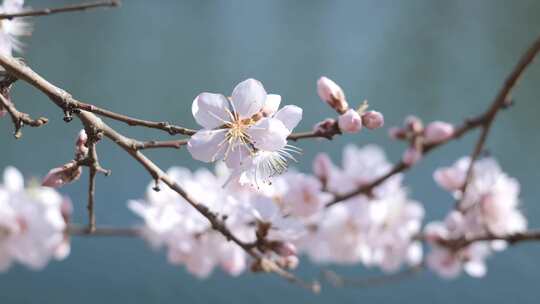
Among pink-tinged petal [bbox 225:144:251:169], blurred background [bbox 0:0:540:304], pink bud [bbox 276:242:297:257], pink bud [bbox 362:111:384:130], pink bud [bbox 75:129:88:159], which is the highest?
blurred background [bbox 0:0:540:304]

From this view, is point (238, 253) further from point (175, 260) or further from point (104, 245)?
point (104, 245)

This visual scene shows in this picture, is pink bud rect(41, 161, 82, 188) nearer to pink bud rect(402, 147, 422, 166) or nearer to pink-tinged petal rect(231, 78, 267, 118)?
pink-tinged petal rect(231, 78, 267, 118)

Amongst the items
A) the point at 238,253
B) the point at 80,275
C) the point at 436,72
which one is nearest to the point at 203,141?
the point at 238,253

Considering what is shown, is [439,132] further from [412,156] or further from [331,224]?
[331,224]

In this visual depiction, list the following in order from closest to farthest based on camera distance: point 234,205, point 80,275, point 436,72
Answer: point 234,205 → point 80,275 → point 436,72

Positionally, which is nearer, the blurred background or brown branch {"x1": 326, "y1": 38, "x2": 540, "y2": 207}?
brown branch {"x1": 326, "y1": 38, "x2": 540, "y2": 207}

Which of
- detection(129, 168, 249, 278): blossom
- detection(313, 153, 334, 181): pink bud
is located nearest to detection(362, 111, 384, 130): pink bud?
detection(313, 153, 334, 181): pink bud
